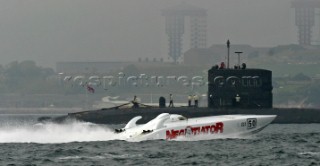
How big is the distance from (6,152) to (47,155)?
3606 millimetres

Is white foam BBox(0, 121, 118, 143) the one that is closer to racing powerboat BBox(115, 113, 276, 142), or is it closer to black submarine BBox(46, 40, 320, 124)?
racing powerboat BBox(115, 113, 276, 142)

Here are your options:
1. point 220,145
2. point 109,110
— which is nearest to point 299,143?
point 220,145

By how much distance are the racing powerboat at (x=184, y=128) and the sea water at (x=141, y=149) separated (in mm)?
393

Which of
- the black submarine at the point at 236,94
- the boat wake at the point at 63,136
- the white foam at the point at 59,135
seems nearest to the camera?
the boat wake at the point at 63,136

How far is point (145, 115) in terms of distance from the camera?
97.5m

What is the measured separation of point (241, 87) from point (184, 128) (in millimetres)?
33284

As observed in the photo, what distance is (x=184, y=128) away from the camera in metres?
61.9

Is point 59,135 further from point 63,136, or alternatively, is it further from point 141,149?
point 141,149

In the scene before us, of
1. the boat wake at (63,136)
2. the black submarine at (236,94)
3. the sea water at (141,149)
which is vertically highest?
the black submarine at (236,94)

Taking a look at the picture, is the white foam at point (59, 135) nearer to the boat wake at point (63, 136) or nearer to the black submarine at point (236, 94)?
the boat wake at point (63, 136)

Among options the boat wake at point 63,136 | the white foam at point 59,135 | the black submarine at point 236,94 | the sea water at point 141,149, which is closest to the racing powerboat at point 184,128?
the boat wake at point 63,136

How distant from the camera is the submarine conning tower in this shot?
3725 inches

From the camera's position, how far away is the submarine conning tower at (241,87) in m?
94.6

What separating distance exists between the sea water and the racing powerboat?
15.5 inches
